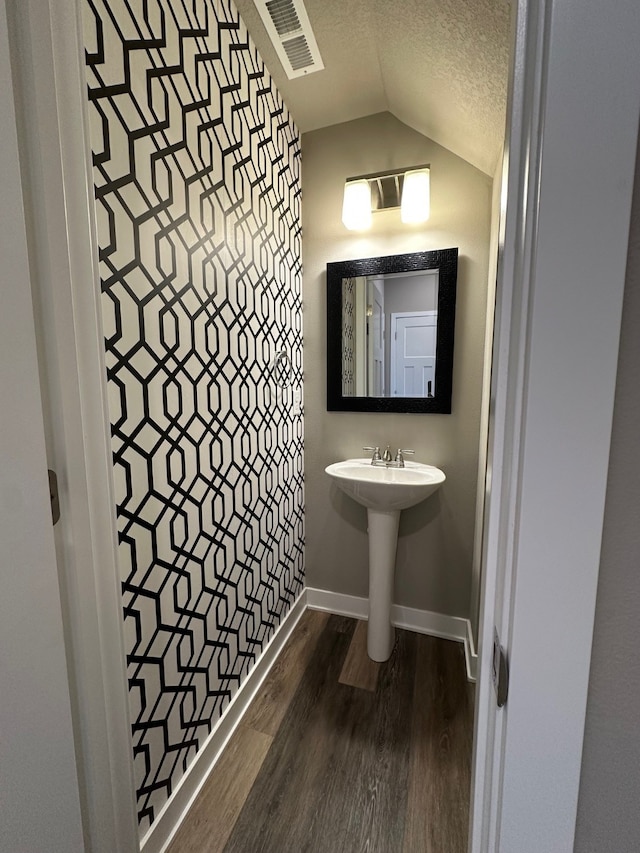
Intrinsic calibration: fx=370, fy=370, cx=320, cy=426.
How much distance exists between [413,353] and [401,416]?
0.32m

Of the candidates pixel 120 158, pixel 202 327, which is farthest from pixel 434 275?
pixel 120 158

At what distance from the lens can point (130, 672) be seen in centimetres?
94

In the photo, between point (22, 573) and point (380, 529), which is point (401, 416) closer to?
point (380, 529)

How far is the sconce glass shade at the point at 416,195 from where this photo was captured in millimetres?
1672

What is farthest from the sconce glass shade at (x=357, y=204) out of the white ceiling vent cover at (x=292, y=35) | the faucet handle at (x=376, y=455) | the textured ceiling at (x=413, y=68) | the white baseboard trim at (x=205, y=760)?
the white baseboard trim at (x=205, y=760)

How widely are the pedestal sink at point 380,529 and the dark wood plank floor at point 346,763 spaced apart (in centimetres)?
14

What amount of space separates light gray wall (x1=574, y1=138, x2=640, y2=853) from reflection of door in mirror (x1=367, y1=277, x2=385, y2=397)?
62.1 inches

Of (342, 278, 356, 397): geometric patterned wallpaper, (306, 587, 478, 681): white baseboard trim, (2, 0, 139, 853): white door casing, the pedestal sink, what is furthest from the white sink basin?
(2, 0, 139, 853): white door casing

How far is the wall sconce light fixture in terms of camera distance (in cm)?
168

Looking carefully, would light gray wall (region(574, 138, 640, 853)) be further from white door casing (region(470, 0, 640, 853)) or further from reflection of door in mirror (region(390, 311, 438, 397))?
reflection of door in mirror (region(390, 311, 438, 397))

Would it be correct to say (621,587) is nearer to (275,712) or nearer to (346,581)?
(275,712)

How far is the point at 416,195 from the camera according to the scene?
66.1 inches

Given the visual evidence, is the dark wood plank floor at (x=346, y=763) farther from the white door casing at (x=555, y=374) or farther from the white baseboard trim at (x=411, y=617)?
the white door casing at (x=555, y=374)

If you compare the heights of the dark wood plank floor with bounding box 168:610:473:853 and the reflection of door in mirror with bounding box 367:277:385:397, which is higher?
the reflection of door in mirror with bounding box 367:277:385:397
